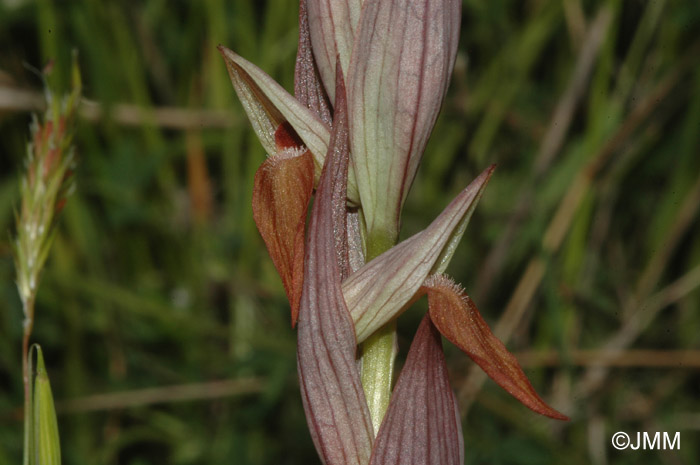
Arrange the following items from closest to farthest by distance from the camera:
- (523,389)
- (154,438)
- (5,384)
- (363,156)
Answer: (523,389) → (363,156) → (154,438) → (5,384)

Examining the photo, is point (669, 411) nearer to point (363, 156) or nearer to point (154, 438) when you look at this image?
point (154, 438)

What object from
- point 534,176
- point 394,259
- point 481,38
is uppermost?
point 481,38

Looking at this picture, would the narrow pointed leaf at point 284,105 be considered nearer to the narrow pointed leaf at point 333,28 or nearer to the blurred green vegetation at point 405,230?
the narrow pointed leaf at point 333,28

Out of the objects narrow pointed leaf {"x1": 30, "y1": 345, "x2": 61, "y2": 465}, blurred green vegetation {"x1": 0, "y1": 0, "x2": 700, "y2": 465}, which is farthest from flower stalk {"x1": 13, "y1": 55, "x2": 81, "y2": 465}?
blurred green vegetation {"x1": 0, "y1": 0, "x2": 700, "y2": 465}

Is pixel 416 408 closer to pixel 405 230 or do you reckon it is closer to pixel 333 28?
pixel 333 28

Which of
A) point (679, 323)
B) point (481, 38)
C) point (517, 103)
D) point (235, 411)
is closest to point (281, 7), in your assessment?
point (481, 38)

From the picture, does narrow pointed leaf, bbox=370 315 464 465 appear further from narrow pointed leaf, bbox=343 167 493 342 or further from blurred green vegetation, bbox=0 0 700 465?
blurred green vegetation, bbox=0 0 700 465
